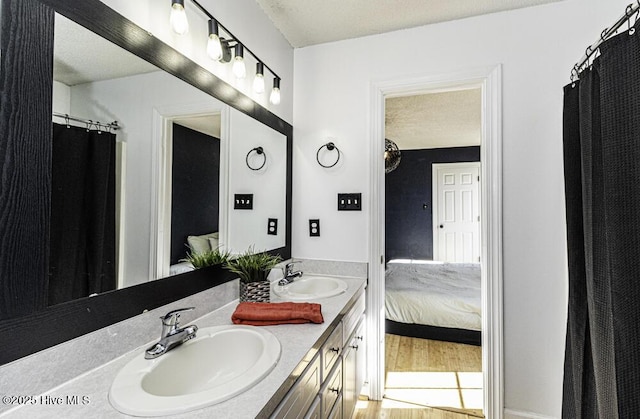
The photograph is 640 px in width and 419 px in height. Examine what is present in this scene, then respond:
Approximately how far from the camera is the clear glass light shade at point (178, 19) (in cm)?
116

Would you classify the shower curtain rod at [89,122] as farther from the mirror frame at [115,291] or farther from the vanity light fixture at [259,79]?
the vanity light fixture at [259,79]

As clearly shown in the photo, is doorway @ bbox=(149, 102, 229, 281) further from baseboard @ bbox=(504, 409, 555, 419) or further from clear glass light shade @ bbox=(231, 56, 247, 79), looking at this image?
baseboard @ bbox=(504, 409, 555, 419)

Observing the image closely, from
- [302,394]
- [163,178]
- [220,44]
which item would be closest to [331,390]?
[302,394]

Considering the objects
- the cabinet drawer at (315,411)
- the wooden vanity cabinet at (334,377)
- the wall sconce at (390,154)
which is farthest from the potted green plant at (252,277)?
the wall sconce at (390,154)

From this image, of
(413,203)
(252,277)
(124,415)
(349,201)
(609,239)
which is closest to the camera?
(124,415)

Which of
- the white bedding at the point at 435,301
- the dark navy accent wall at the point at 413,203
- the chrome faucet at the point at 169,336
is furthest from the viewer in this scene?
the dark navy accent wall at the point at 413,203

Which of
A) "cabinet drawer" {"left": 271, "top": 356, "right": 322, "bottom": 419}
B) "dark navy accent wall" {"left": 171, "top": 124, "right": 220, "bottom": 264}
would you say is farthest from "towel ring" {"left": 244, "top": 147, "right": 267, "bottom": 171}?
"cabinet drawer" {"left": 271, "top": 356, "right": 322, "bottom": 419}

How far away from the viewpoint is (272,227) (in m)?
2.02

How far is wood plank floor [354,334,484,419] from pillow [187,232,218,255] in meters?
1.44

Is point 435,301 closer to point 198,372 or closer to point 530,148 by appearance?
point 530,148

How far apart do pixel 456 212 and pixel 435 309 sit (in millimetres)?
2891

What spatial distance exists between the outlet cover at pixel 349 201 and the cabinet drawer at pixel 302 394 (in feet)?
3.71

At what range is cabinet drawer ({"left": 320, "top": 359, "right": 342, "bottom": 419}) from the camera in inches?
49.5

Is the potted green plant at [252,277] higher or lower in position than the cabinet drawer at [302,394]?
higher
